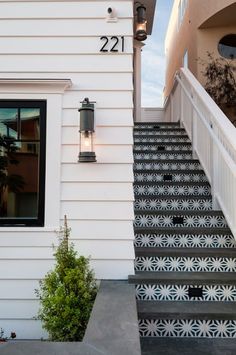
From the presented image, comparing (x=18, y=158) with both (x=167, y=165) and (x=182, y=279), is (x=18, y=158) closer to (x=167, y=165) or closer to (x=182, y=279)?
(x=182, y=279)

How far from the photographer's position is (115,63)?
3229mm

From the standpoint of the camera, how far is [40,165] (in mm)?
3209

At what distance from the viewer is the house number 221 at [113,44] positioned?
3.21m

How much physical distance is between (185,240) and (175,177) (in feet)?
3.90

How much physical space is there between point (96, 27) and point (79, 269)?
7.22 feet

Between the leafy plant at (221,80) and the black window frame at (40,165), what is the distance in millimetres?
4715

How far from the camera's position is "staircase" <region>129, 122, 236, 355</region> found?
2.78 meters

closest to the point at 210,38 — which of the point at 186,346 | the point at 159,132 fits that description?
the point at 159,132

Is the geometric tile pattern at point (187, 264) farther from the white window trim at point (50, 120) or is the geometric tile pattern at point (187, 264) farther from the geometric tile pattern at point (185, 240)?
the white window trim at point (50, 120)

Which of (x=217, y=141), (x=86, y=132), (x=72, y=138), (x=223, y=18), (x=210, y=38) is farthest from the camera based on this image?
(x=210, y=38)

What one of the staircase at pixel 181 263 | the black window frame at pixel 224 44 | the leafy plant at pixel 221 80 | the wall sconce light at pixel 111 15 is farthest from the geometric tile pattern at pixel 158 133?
the black window frame at pixel 224 44

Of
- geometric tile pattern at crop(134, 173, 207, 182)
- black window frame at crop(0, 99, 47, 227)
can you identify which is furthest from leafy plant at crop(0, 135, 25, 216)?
geometric tile pattern at crop(134, 173, 207, 182)

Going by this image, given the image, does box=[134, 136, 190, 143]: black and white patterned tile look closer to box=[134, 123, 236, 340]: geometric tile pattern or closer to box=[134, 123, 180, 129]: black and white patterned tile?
box=[134, 123, 236, 340]: geometric tile pattern

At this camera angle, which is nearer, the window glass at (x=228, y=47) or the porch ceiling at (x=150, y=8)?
the porch ceiling at (x=150, y=8)
